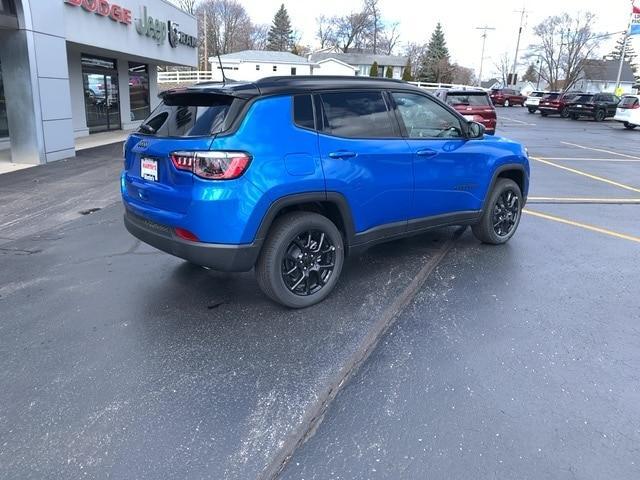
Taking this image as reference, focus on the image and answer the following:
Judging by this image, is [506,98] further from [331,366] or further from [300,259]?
[331,366]

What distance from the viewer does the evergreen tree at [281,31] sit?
85.2 meters

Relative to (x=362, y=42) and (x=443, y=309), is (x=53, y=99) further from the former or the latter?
(x=362, y=42)

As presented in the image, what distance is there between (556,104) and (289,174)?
36937mm

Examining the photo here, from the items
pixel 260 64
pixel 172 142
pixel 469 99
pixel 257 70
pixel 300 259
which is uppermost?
pixel 260 64

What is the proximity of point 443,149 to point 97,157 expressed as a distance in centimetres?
1008

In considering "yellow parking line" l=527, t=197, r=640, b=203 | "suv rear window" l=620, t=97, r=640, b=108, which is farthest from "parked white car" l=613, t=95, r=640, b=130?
"yellow parking line" l=527, t=197, r=640, b=203

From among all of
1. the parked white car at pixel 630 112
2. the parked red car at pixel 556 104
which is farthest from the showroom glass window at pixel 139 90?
the parked red car at pixel 556 104

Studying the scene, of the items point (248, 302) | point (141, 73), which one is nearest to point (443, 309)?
point (248, 302)

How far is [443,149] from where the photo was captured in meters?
4.83

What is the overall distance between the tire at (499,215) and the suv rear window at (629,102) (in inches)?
1033

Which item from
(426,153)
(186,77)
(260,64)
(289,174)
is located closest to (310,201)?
(289,174)

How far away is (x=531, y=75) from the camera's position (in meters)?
90.9

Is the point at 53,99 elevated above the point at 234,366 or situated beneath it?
elevated above

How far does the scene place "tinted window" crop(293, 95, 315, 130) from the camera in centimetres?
382
